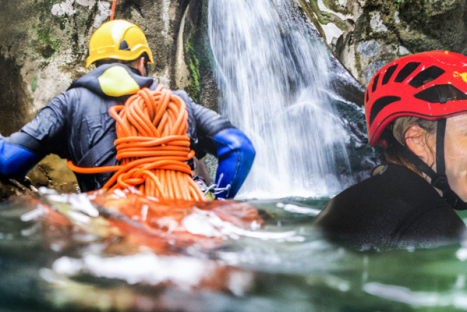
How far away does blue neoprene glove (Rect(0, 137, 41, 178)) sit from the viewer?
708 mm

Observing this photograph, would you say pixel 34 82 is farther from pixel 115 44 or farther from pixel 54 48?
pixel 115 44

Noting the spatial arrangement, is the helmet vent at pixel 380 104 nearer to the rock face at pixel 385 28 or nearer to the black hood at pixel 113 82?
the black hood at pixel 113 82

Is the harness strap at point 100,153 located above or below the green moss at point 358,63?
below

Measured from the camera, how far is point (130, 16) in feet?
5.42

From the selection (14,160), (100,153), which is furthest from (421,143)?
(14,160)

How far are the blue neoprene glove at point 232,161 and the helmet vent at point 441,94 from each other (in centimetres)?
44

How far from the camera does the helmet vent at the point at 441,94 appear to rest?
63 centimetres

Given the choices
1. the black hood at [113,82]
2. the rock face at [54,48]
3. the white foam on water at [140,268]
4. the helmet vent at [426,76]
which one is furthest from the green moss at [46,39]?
the helmet vent at [426,76]

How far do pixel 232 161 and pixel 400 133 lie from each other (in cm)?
42

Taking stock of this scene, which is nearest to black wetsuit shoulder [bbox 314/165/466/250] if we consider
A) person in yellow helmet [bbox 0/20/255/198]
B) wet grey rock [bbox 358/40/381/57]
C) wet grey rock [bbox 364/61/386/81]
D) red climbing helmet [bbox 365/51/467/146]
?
red climbing helmet [bbox 365/51/467/146]

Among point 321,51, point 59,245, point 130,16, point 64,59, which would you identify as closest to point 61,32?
point 64,59

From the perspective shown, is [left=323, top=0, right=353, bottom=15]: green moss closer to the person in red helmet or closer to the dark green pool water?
the person in red helmet

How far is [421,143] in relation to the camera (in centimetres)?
64

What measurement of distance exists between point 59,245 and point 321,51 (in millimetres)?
1583
